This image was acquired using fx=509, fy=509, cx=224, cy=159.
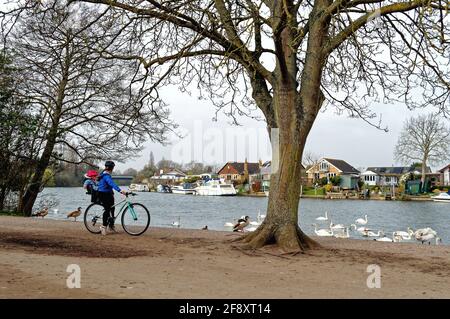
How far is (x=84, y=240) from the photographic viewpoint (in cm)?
1125

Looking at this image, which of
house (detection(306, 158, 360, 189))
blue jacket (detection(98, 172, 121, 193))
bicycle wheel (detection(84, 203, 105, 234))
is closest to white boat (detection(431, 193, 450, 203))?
house (detection(306, 158, 360, 189))

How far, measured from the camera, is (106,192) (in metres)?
12.2

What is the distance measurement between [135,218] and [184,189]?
86003 mm

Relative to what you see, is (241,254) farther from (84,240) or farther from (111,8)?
(111,8)

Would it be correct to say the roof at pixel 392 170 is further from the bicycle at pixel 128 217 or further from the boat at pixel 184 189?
the bicycle at pixel 128 217

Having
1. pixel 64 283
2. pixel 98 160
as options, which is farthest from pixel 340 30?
pixel 98 160

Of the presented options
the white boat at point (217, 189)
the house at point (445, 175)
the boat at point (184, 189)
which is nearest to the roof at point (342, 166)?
the house at point (445, 175)

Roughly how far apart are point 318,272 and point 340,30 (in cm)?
548

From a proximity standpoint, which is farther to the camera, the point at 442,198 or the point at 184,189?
the point at 184,189

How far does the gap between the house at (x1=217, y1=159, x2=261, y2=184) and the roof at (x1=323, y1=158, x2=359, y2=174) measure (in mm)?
15283

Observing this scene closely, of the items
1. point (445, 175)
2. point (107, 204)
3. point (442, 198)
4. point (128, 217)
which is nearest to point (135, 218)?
point (128, 217)

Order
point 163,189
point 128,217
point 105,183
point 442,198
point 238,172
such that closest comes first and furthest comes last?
point 105,183, point 128,217, point 442,198, point 163,189, point 238,172

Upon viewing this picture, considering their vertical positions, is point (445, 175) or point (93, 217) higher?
point (445, 175)

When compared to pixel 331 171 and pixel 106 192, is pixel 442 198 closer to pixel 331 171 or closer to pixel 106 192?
pixel 331 171
